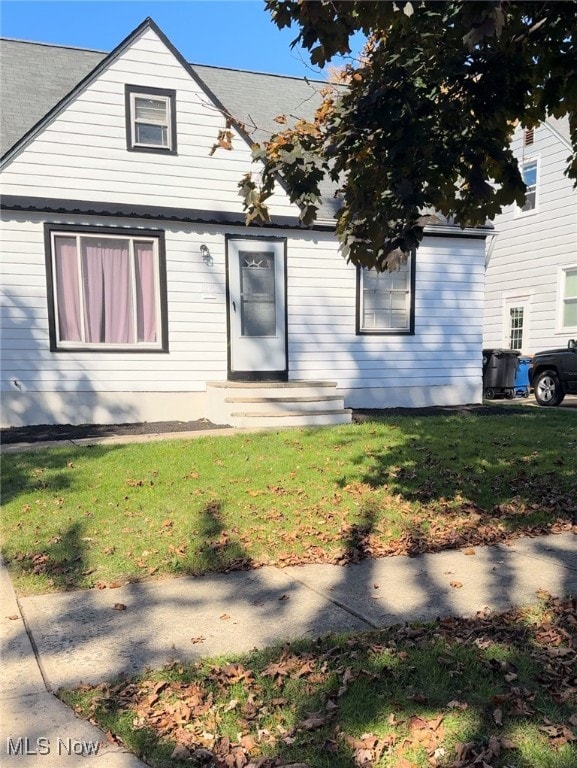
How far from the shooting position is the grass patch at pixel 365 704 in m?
2.27

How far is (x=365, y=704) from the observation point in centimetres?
255

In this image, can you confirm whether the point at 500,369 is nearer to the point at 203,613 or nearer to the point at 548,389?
the point at 548,389

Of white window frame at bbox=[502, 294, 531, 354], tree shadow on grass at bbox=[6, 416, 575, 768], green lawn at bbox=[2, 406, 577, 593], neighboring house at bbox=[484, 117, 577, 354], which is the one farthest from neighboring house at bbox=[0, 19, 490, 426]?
white window frame at bbox=[502, 294, 531, 354]

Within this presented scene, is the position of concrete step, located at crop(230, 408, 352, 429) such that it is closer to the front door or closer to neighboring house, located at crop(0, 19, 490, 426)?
neighboring house, located at crop(0, 19, 490, 426)

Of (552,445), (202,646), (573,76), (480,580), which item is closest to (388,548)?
(480,580)

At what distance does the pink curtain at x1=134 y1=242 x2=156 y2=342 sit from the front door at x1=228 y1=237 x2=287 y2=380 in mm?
1408

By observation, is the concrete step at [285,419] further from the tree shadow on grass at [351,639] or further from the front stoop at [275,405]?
the tree shadow on grass at [351,639]

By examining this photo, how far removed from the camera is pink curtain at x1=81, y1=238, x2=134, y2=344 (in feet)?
32.3

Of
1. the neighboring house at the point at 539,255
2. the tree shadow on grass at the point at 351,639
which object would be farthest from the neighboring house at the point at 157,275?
the neighboring house at the point at 539,255

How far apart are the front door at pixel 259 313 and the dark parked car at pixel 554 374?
242 inches

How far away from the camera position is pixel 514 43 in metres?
3.94

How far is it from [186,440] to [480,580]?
4.76 m

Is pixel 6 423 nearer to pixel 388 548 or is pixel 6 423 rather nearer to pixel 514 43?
pixel 388 548

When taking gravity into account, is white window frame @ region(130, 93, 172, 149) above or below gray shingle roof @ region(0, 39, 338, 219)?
below
